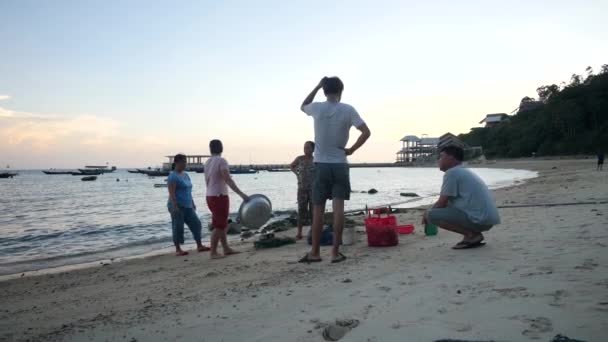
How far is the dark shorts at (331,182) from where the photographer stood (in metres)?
4.77

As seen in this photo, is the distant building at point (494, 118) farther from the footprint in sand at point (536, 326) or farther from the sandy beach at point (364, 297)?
the footprint in sand at point (536, 326)

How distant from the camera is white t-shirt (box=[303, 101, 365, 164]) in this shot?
4.75 metres

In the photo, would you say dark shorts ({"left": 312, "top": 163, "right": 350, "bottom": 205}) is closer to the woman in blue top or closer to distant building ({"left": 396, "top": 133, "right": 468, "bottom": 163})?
the woman in blue top

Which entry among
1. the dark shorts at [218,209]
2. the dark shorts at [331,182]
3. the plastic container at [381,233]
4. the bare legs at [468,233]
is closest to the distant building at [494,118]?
the plastic container at [381,233]

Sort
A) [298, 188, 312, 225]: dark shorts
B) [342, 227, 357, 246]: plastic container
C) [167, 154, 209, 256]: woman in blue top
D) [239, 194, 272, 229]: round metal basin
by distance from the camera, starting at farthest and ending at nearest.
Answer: [298, 188, 312, 225]: dark shorts, [167, 154, 209, 256]: woman in blue top, [239, 194, 272, 229]: round metal basin, [342, 227, 357, 246]: plastic container

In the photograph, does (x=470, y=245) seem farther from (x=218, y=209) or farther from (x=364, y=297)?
(x=218, y=209)

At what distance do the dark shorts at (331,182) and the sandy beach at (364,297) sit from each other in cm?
80

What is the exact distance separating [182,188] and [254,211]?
159cm

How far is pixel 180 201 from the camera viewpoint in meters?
7.41

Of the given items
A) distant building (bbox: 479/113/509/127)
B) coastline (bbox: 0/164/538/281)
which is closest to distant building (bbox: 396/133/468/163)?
distant building (bbox: 479/113/509/127)

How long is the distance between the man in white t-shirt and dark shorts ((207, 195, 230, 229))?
204 cm

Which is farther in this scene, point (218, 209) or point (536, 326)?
point (218, 209)

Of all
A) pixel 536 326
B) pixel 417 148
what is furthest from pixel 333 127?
pixel 417 148

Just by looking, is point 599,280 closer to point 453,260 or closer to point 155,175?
point 453,260
